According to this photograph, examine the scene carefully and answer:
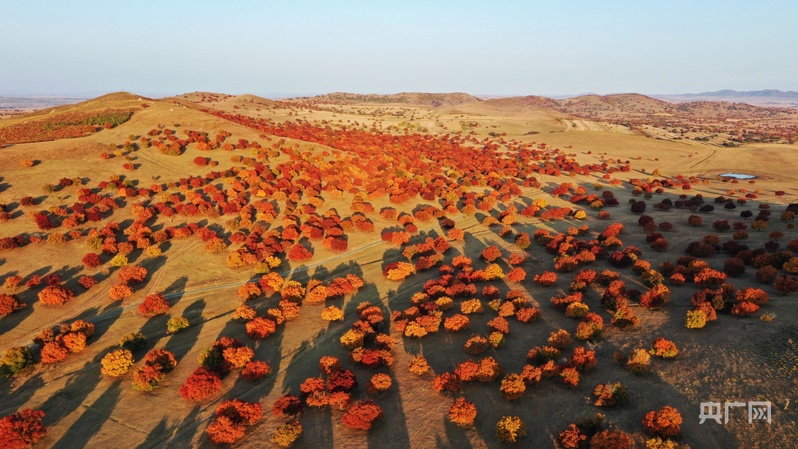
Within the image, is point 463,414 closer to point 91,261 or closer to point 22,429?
point 22,429

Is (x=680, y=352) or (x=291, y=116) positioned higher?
(x=291, y=116)

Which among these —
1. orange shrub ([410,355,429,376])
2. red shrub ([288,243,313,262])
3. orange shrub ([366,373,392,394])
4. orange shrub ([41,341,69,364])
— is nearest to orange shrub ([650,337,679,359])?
orange shrub ([410,355,429,376])

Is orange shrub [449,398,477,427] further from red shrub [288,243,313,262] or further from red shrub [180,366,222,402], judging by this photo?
red shrub [288,243,313,262]

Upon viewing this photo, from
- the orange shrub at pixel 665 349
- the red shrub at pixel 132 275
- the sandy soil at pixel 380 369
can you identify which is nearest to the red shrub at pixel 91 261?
the sandy soil at pixel 380 369

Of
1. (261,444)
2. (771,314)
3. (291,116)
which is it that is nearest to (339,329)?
(261,444)

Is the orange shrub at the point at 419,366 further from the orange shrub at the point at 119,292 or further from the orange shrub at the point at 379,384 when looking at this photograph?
the orange shrub at the point at 119,292

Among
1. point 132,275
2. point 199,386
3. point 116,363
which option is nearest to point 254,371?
point 199,386

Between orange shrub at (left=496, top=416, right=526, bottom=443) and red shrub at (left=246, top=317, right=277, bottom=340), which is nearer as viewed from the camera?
orange shrub at (left=496, top=416, right=526, bottom=443)

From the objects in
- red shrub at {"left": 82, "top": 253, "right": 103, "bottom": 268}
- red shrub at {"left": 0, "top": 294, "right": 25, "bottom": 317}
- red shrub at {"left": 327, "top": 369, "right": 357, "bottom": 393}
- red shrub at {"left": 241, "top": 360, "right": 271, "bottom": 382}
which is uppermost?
red shrub at {"left": 82, "top": 253, "right": 103, "bottom": 268}

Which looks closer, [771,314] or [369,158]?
[771,314]

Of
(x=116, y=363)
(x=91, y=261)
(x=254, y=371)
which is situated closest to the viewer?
(x=116, y=363)

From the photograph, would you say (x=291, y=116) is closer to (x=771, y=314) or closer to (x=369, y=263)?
(x=369, y=263)
